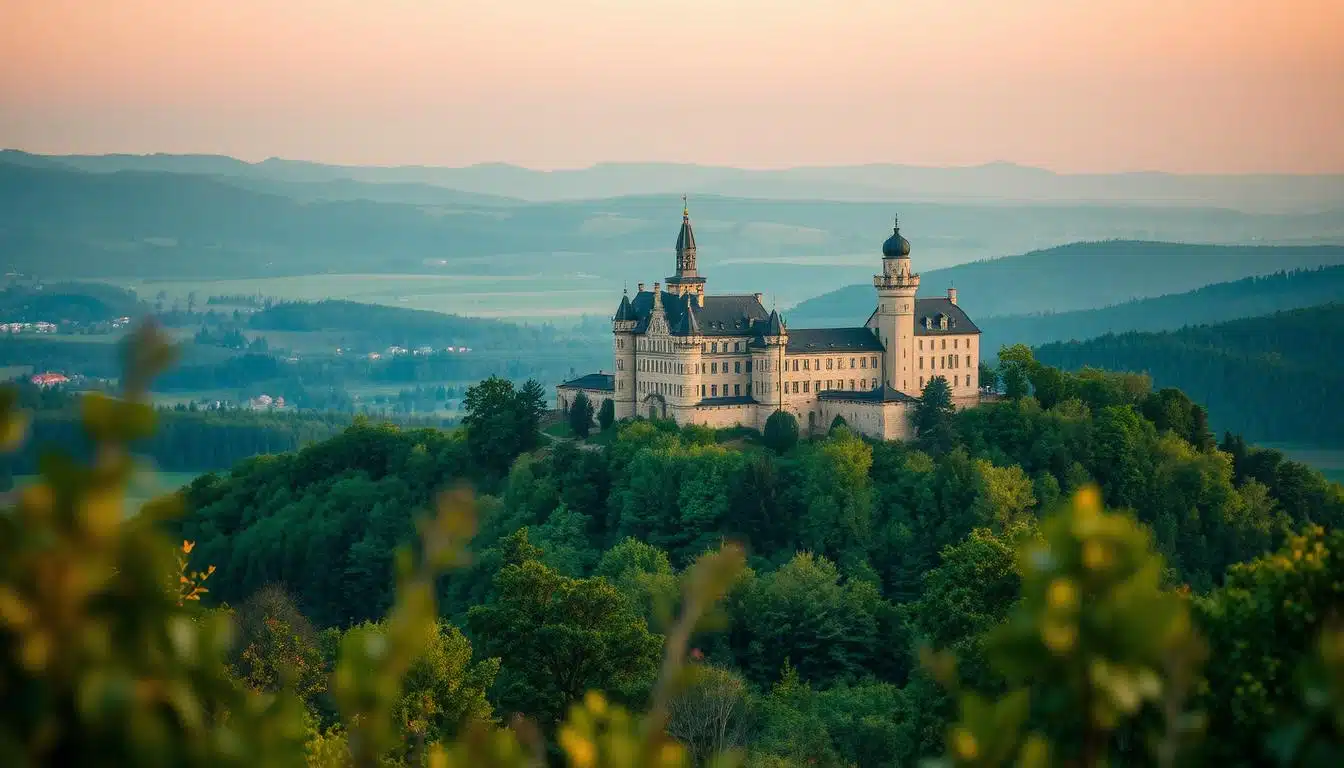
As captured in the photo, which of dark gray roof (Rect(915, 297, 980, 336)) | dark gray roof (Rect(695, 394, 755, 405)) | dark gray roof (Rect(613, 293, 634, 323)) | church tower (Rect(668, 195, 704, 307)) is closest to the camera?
dark gray roof (Rect(695, 394, 755, 405))

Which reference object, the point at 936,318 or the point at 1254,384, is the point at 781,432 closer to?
the point at 936,318

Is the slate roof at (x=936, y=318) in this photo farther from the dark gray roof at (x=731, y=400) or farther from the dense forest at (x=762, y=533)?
the dark gray roof at (x=731, y=400)

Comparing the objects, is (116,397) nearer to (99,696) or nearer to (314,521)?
(99,696)

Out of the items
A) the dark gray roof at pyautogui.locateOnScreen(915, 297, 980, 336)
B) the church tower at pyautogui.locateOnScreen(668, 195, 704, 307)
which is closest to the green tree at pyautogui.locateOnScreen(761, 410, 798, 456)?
the dark gray roof at pyautogui.locateOnScreen(915, 297, 980, 336)

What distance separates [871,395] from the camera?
9556cm

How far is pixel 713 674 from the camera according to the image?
6278cm

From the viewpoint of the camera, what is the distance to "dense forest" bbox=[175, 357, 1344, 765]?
181 ft

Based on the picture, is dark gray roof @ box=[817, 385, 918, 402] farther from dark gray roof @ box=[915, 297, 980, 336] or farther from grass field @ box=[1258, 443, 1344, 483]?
grass field @ box=[1258, 443, 1344, 483]

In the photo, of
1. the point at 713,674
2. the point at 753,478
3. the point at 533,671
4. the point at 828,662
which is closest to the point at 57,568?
the point at 533,671

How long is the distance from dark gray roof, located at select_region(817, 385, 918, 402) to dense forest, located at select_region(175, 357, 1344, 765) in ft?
5.72

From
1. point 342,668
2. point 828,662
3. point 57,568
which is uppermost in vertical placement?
point 57,568

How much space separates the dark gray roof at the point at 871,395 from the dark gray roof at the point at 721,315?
17.6ft

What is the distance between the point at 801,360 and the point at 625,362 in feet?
36.6

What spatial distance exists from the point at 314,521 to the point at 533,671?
55354mm
